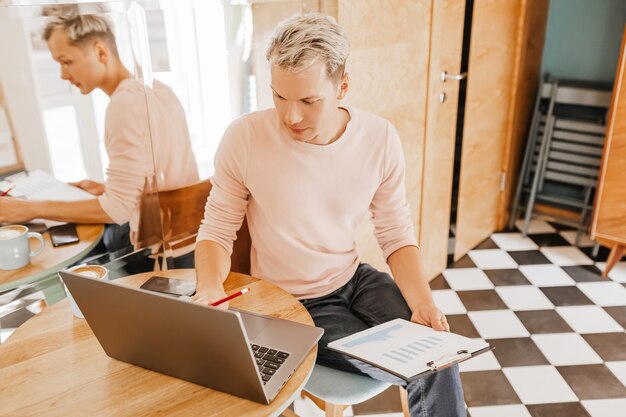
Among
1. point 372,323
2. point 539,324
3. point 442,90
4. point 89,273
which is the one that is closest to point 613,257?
point 539,324

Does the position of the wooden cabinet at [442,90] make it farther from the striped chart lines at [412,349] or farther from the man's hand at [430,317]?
the striped chart lines at [412,349]

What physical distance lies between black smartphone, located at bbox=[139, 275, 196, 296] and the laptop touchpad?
0.19 meters

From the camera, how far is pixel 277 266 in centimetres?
166

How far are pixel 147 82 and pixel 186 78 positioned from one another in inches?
6.0

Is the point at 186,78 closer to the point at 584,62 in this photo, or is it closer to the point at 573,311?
the point at 573,311

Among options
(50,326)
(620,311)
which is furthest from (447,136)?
(50,326)

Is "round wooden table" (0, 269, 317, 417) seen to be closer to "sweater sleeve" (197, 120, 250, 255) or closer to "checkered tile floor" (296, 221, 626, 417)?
"sweater sleeve" (197, 120, 250, 255)

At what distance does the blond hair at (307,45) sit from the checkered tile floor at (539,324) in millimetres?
1314

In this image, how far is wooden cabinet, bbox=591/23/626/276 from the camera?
9.30 feet

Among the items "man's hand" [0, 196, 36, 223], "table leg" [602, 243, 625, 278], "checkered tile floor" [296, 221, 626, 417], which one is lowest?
"checkered tile floor" [296, 221, 626, 417]

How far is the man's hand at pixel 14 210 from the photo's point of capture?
157 centimetres

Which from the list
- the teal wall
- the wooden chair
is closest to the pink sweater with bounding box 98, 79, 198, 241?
the wooden chair

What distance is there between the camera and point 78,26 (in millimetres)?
1539

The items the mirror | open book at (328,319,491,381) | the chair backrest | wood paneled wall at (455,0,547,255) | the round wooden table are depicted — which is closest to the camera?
the round wooden table
